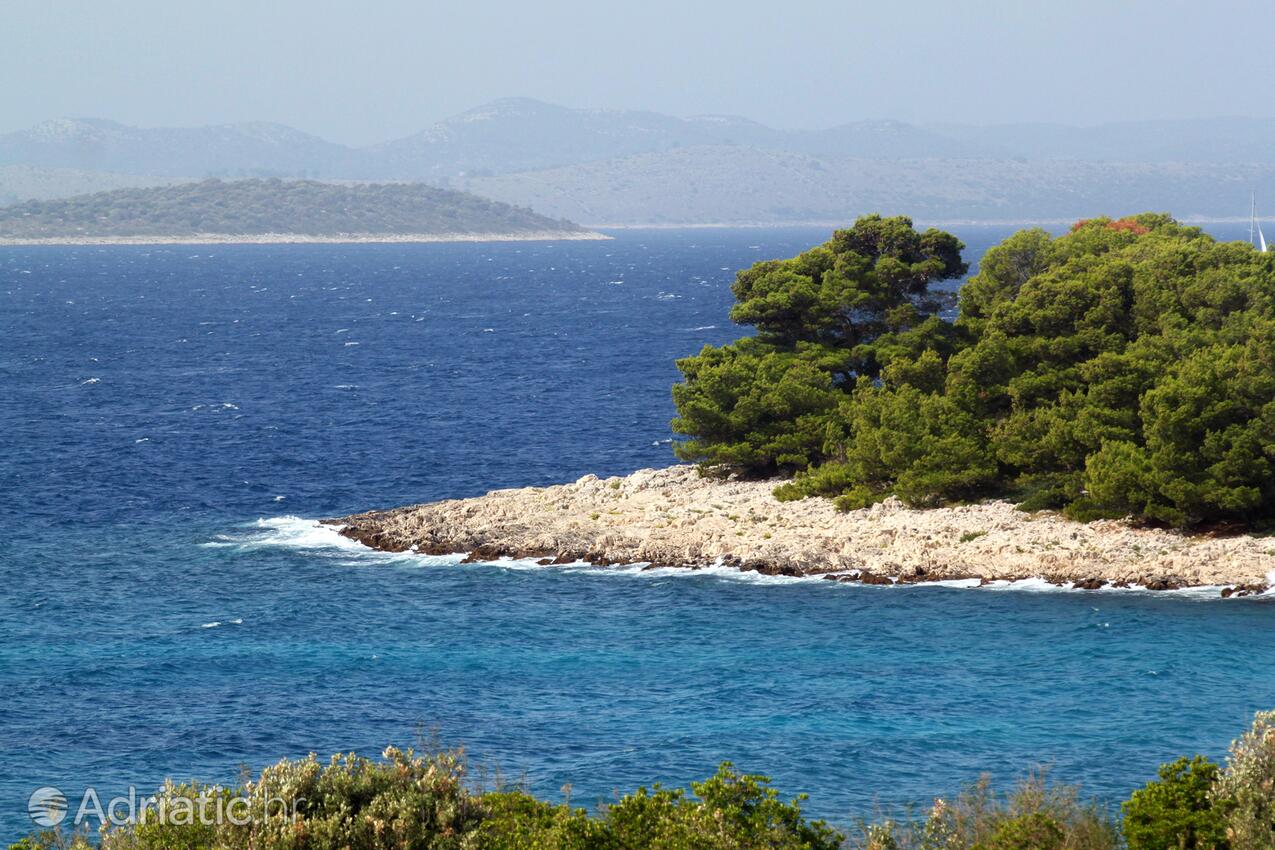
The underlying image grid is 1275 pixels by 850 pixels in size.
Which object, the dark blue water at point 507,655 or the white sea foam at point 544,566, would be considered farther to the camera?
the white sea foam at point 544,566

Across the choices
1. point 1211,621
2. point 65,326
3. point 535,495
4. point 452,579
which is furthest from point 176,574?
point 65,326

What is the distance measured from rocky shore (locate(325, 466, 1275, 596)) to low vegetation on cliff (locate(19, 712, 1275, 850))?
25822 millimetres

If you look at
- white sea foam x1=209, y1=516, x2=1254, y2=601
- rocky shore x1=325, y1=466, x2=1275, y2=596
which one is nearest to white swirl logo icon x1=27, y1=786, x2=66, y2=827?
white sea foam x1=209, y1=516, x2=1254, y2=601

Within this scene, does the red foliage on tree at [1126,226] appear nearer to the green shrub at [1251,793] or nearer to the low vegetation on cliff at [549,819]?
the green shrub at [1251,793]

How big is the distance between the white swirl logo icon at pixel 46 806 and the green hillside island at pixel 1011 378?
31.4 metres

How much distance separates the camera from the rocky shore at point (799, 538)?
47969 mm

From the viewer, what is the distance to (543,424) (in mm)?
84250

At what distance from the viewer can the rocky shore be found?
→ 47969mm

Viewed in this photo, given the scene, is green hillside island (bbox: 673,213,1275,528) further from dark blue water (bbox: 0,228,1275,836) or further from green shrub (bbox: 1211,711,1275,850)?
green shrub (bbox: 1211,711,1275,850)

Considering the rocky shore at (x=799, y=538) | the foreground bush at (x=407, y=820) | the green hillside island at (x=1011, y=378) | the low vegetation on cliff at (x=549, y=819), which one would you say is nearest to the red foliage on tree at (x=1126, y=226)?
the green hillside island at (x=1011, y=378)

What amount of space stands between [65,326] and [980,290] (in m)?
106

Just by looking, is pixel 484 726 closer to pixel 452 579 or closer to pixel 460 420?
pixel 452 579

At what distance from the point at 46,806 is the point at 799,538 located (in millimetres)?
28487

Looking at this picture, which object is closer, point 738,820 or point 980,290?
point 738,820
